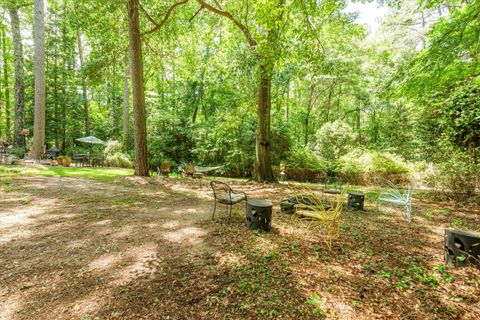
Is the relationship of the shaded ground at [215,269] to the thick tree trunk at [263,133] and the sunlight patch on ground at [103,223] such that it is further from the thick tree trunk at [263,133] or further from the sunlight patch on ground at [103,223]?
the thick tree trunk at [263,133]

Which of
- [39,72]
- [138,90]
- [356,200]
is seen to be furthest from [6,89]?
[356,200]

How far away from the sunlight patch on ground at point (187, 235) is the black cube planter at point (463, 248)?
11.2ft

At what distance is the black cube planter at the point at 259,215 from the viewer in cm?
392

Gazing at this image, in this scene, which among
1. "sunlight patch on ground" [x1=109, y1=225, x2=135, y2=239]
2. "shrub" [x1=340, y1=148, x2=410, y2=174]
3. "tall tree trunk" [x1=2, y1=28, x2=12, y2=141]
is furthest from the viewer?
"tall tree trunk" [x1=2, y1=28, x2=12, y2=141]

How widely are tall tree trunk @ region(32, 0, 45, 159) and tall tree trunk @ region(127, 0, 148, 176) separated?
22.5ft

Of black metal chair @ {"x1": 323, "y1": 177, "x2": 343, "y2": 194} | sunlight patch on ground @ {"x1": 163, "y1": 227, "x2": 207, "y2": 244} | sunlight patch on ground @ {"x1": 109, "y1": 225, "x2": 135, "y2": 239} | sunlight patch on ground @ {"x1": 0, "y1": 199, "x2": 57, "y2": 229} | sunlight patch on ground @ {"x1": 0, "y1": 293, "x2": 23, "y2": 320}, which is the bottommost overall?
sunlight patch on ground @ {"x1": 0, "y1": 293, "x2": 23, "y2": 320}

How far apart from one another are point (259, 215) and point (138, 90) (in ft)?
24.9

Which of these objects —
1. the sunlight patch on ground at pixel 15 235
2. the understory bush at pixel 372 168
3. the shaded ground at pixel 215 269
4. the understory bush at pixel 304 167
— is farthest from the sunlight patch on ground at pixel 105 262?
the understory bush at pixel 372 168

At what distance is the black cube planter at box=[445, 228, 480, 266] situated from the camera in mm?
2807

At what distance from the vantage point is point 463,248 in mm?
2871

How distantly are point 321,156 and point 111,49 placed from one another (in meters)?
12.7

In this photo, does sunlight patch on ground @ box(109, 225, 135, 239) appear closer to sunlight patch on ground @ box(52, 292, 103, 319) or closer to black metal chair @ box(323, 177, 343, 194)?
sunlight patch on ground @ box(52, 292, 103, 319)

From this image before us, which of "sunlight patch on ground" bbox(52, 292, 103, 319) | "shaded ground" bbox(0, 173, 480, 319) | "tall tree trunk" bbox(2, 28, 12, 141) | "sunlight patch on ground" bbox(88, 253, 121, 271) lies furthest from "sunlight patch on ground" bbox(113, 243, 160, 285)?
"tall tree trunk" bbox(2, 28, 12, 141)

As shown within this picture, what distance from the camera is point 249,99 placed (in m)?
10.3
